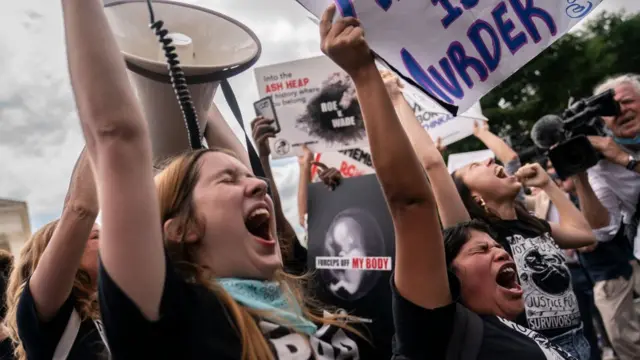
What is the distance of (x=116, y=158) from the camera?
1.01 meters

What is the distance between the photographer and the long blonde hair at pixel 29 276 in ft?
5.61

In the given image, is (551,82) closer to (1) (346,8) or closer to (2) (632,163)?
(2) (632,163)

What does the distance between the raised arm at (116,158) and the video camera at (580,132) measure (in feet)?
7.75

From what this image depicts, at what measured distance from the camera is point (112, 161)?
1006mm

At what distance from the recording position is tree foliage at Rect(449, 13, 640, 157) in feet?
50.7

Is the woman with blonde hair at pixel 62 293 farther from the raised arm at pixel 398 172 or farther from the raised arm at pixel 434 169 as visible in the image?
the raised arm at pixel 434 169

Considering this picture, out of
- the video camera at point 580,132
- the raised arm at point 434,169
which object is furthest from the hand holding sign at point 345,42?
the video camera at point 580,132

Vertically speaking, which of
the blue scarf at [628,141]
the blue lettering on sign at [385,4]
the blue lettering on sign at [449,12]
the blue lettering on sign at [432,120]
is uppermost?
the blue lettering on sign at [385,4]

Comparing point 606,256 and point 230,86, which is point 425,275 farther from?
point 606,256

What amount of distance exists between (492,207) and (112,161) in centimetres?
178

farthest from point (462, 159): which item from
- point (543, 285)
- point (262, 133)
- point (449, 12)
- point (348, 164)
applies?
point (449, 12)

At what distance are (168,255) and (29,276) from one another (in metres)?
0.90

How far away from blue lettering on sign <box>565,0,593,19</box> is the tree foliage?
13740 millimetres

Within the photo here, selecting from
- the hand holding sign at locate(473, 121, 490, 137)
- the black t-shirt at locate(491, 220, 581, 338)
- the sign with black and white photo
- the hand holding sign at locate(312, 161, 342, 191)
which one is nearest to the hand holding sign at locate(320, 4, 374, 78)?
the black t-shirt at locate(491, 220, 581, 338)
